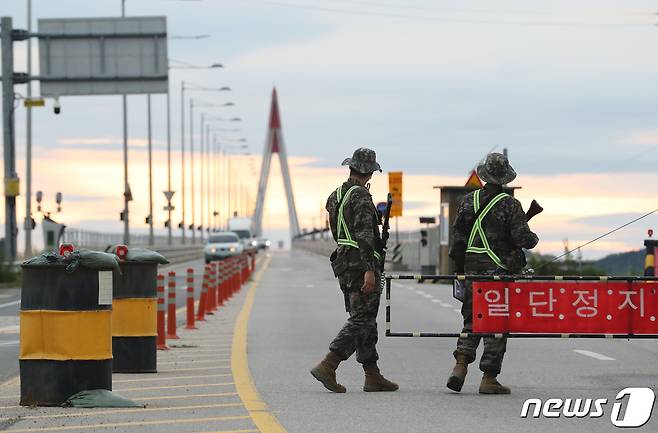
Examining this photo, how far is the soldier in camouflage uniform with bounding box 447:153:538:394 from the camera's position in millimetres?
12625

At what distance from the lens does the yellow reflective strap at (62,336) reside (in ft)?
38.3

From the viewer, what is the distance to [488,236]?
12.7 m

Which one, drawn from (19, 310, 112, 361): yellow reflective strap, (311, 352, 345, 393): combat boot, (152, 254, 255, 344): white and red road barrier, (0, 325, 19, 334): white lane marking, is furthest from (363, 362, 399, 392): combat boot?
(0, 325, 19, 334): white lane marking

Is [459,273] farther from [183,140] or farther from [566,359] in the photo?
[183,140]

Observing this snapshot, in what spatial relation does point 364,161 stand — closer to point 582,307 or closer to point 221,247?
point 582,307

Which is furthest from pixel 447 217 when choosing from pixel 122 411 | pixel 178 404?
pixel 122 411

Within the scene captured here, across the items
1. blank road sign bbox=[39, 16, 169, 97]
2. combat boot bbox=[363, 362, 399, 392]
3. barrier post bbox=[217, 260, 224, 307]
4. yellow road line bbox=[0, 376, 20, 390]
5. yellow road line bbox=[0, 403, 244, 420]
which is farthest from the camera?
blank road sign bbox=[39, 16, 169, 97]

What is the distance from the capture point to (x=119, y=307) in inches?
602

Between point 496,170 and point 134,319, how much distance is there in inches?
171

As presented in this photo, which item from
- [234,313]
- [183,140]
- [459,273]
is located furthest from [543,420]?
[183,140]

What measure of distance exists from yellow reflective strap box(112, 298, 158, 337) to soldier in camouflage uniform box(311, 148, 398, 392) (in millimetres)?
3170

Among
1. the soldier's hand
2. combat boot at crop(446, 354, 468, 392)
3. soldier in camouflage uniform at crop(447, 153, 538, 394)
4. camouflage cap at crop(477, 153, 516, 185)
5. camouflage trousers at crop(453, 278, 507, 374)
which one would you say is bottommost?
combat boot at crop(446, 354, 468, 392)

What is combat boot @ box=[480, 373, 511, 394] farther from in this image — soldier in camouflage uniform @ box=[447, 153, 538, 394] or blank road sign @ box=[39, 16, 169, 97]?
blank road sign @ box=[39, 16, 169, 97]

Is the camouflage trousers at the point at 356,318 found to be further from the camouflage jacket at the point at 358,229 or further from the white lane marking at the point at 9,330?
the white lane marking at the point at 9,330
